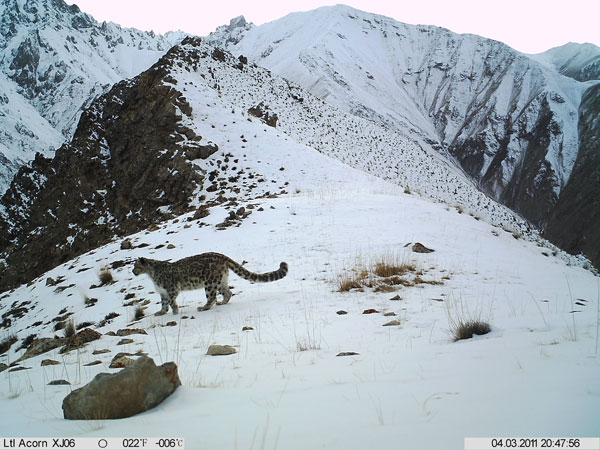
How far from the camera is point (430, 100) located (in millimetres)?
113938

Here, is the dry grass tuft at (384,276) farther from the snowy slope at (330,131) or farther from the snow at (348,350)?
the snowy slope at (330,131)

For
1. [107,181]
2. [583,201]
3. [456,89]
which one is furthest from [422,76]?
[107,181]

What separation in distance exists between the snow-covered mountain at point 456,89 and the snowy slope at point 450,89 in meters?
0.29

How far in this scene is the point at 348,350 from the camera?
4016mm

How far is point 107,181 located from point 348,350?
3143 cm

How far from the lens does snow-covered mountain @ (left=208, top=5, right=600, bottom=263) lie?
290ft

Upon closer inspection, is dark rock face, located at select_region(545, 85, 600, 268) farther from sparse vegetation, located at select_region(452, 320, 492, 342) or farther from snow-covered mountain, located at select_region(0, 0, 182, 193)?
snow-covered mountain, located at select_region(0, 0, 182, 193)

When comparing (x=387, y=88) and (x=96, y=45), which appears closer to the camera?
(x=387, y=88)

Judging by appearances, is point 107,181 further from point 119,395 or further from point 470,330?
point 470,330

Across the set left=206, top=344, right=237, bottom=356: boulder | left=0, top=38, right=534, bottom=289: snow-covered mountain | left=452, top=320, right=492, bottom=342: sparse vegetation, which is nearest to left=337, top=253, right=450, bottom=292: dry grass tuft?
left=452, top=320, right=492, bottom=342: sparse vegetation

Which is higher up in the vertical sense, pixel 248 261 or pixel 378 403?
pixel 378 403

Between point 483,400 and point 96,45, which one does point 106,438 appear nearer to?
point 483,400


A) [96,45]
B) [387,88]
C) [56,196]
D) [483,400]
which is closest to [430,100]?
[387,88]

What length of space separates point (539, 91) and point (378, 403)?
404 ft
